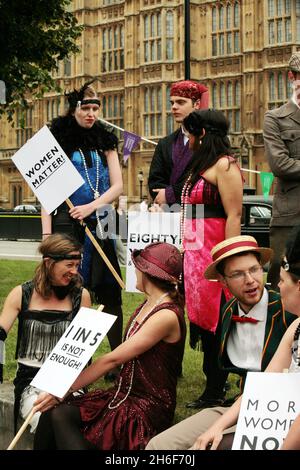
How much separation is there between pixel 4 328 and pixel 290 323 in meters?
1.50

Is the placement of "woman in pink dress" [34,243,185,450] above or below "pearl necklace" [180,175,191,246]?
below

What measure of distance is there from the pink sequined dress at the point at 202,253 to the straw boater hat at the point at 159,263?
729 millimetres

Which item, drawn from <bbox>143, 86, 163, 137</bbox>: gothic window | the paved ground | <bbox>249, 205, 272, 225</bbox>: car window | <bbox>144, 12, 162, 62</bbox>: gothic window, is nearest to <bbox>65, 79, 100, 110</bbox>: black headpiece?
<bbox>249, 205, 272, 225</bbox>: car window

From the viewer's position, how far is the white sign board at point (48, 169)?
481 centimetres

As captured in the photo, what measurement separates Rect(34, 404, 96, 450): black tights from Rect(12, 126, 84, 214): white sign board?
1.62 meters

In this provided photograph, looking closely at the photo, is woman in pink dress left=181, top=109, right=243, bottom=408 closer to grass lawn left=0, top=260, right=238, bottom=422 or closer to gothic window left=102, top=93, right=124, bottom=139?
grass lawn left=0, top=260, right=238, bottom=422

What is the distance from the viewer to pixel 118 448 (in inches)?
138

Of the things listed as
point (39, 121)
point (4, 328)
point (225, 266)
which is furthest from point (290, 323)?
point (39, 121)

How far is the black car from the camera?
17641 mm

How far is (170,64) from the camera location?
3991cm

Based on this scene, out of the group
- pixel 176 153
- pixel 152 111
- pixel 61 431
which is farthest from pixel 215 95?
pixel 61 431

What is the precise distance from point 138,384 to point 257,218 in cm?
1473

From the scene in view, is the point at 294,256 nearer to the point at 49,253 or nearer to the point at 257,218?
the point at 49,253
